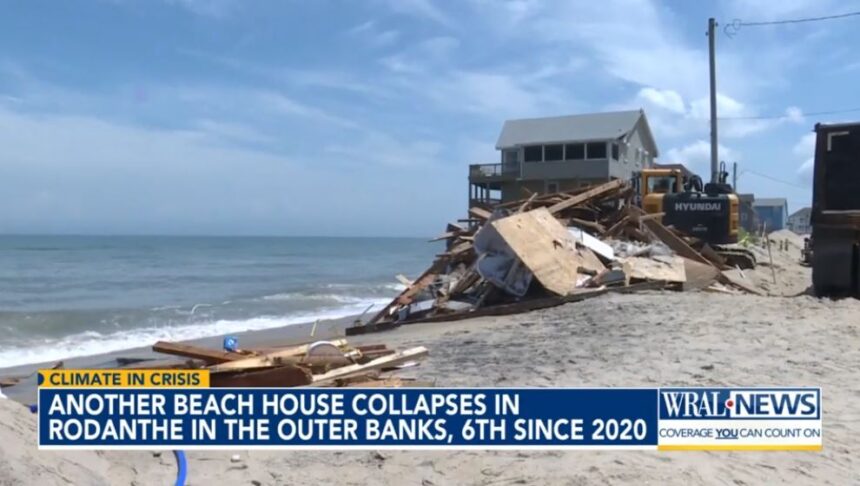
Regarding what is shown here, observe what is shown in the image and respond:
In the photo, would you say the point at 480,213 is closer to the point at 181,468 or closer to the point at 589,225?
the point at 589,225

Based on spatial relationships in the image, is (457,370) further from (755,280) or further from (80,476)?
(755,280)

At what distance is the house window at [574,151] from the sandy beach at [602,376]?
105ft

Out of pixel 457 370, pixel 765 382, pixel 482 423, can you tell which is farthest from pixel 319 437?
pixel 765 382

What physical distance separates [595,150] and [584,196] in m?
27.8

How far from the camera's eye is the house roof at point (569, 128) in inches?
1699

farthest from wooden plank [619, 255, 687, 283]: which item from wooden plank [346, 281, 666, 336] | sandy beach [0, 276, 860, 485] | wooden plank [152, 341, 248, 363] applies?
wooden plank [152, 341, 248, 363]

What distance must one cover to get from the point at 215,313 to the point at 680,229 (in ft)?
48.5

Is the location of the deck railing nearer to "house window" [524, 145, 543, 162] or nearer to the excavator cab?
"house window" [524, 145, 543, 162]

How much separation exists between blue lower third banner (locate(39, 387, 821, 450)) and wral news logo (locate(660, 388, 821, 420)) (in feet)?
0.05

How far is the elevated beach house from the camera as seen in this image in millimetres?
42125

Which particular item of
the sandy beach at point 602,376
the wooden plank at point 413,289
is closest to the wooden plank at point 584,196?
the wooden plank at point 413,289

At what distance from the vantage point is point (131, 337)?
17.5 m

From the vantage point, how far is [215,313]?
22531mm

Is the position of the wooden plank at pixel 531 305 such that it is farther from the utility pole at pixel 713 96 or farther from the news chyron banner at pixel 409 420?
the utility pole at pixel 713 96
